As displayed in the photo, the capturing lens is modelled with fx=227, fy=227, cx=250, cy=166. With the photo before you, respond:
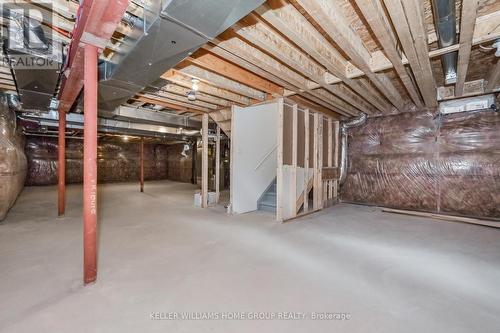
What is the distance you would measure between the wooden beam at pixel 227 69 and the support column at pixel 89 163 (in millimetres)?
1068

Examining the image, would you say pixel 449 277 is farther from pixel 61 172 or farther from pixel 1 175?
pixel 1 175

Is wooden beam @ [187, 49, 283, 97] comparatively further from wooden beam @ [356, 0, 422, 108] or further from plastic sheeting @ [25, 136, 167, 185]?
plastic sheeting @ [25, 136, 167, 185]

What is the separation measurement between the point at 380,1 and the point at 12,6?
2895 millimetres

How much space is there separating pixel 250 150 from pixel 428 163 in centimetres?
371

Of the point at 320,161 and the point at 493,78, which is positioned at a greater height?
the point at 493,78

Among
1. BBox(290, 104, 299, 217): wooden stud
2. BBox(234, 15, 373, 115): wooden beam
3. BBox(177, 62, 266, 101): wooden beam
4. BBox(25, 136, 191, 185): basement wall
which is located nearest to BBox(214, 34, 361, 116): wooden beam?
BBox(234, 15, 373, 115): wooden beam

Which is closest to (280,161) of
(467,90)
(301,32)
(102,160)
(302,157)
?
(302,157)

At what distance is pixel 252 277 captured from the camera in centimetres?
206

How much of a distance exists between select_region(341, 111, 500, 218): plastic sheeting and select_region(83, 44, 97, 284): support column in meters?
5.47

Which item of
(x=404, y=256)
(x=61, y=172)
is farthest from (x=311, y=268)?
(x=61, y=172)

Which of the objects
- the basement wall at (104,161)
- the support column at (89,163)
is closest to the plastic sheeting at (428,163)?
the support column at (89,163)

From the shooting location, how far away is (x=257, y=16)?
1949 millimetres

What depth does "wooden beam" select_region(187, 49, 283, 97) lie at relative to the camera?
105 inches

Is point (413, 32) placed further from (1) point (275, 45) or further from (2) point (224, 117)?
(2) point (224, 117)
